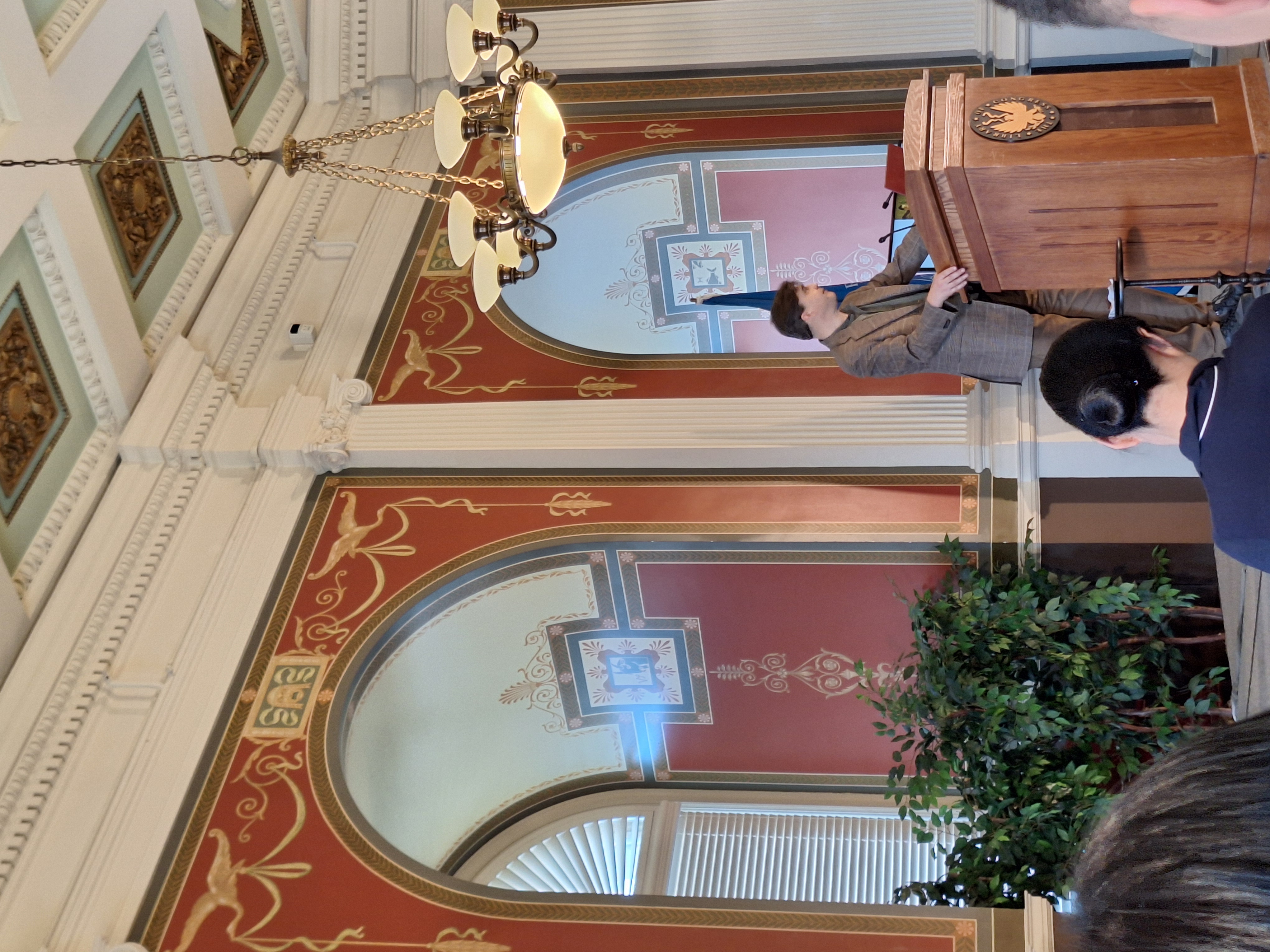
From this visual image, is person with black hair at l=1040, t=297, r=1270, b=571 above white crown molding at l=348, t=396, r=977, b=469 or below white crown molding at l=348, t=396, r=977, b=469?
below

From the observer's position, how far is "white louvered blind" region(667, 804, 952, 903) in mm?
5164

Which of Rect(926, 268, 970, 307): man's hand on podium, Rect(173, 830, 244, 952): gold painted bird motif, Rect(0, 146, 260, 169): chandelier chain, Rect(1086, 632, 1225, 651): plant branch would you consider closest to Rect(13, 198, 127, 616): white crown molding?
Rect(0, 146, 260, 169): chandelier chain

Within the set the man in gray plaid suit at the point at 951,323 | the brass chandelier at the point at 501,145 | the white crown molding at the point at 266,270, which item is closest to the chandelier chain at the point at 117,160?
the brass chandelier at the point at 501,145

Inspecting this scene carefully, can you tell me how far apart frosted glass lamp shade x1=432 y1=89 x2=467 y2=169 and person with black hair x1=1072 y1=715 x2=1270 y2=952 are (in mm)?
2585

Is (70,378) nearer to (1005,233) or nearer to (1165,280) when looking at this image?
(1005,233)

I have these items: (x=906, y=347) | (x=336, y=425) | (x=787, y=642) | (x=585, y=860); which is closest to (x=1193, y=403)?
(x=906, y=347)

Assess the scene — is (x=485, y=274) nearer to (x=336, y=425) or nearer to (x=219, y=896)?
(x=336, y=425)

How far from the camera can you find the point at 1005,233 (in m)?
3.02

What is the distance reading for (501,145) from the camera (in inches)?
135

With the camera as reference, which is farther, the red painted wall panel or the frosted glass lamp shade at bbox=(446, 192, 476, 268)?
the red painted wall panel

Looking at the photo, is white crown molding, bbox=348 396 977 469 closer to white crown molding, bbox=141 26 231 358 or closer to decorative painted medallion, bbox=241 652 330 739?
decorative painted medallion, bbox=241 652 330 739

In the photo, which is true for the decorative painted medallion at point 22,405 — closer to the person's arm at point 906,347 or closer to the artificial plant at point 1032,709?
the person's arm at point 906,347

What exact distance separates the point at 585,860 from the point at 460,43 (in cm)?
359

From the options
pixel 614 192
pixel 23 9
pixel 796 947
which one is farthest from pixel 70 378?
pixel 796 947
